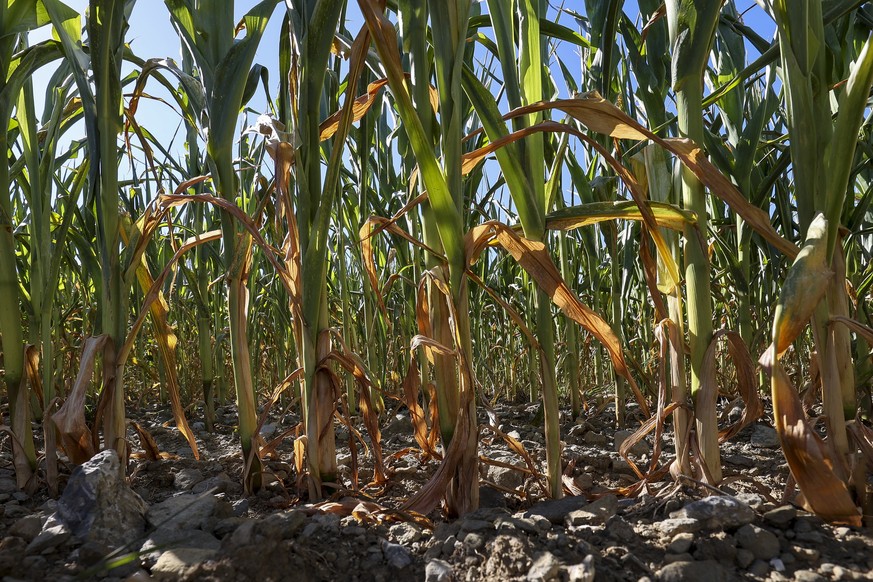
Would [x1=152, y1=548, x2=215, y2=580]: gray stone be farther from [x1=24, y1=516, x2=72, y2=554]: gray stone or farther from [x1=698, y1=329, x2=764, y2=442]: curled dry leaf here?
[x1=698, y1=329, x2=764, y2=442]: curled dry leaf

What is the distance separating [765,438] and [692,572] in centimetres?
107

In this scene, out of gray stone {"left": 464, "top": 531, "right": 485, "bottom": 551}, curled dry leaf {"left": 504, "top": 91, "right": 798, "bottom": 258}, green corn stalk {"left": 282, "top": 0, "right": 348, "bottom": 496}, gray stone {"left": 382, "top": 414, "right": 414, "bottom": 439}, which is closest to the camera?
gray stone {"left": 464, "top": 531, "right": 485, "bottom": 551}

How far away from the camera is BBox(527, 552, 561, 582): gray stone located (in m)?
0.75

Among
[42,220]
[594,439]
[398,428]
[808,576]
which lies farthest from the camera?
[398,428]

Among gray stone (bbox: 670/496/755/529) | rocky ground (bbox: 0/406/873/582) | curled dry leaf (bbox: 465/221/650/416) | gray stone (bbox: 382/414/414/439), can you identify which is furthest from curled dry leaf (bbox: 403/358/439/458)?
gray stone (bbox: 382/414/414/439)

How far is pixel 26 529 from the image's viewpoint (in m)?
1.00

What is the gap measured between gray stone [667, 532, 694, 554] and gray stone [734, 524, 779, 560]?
0.07 m

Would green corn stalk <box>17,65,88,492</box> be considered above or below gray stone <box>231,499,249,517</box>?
above

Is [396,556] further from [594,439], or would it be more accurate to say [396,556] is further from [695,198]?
[594,439]

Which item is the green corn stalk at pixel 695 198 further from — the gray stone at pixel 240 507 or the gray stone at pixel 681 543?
the gray stone at pixel 240 507

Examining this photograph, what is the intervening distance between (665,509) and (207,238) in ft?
3.48

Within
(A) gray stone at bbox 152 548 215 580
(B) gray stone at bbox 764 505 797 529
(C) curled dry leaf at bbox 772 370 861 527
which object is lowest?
(A) gray stone at bbox 152 548 215 580

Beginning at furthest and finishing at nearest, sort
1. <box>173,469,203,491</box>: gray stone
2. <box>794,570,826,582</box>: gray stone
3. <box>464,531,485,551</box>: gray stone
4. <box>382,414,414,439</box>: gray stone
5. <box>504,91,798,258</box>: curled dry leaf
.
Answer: <box>382,414,414,439</box>: gray stone < <box>173,469,203,491</box>: gray stone < <box>504,91,798,258</box>: curled dry leaf < <box>464,531,485,551</box>: gray stone < <box>794,570,826,582</box>: gray stone

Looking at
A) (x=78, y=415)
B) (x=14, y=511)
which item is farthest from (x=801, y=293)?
(x=14, y=511)
